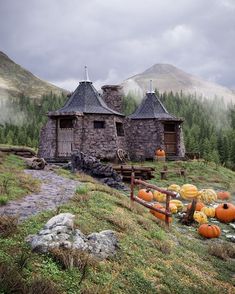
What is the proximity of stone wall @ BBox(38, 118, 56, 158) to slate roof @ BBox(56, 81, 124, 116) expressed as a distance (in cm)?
155

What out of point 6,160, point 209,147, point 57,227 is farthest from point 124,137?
point 209,147

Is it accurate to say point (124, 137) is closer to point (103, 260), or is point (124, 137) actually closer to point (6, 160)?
point (6, 160)

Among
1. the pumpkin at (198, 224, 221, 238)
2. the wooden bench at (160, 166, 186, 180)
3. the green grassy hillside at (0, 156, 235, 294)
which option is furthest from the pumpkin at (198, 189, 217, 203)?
the green grassy hillside at (0, 156, 235, 294)

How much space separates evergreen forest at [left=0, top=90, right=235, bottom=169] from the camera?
232 ft

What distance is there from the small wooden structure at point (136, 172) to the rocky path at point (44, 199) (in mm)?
9886

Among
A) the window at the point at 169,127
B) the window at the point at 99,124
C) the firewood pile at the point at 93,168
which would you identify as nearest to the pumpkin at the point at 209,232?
the firewood pile at the point at 93,168

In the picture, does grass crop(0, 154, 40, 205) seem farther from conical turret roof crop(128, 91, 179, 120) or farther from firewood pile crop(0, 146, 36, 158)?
conical turret roof crop(128, 91, 179, 120)

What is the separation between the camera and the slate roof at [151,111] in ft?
120

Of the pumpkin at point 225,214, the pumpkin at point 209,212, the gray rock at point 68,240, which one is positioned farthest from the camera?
the pumpkin at point 209,212

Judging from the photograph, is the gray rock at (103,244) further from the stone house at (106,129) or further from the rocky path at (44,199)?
the stone house at (106,129)

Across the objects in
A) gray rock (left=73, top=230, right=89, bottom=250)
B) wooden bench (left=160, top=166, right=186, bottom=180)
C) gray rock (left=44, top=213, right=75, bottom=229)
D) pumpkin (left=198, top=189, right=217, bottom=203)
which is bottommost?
pumpkin (left=198, top=189, right=217, bottom=203)

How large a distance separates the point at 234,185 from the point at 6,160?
60.5 feet

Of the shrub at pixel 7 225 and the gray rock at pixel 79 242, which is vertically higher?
the shrub at pixel 7 225

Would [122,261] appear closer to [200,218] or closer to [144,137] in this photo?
[200,218]
